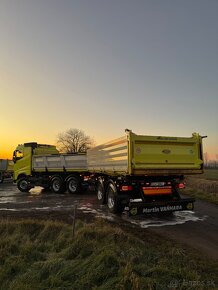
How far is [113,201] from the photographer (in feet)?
38.5

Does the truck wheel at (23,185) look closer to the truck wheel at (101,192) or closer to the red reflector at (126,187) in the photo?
the truck wheel at (101,192)

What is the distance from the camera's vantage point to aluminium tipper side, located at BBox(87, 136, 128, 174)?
10.7m

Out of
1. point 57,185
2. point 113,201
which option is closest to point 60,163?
point 57,185

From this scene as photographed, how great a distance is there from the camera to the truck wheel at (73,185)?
19513 millimetres

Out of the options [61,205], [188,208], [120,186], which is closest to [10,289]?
[120,186]

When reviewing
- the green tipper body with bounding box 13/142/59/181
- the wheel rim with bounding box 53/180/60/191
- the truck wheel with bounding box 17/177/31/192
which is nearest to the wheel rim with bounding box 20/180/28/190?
the truck wheel with bounding box 17/177/31/192

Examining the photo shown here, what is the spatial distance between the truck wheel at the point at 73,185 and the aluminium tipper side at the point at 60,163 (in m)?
0.63

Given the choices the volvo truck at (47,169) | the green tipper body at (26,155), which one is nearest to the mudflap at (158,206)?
the volvo truck at (47,169)

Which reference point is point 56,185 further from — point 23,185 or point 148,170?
point 148,170

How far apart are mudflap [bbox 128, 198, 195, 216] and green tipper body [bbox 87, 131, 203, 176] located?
96 centimetres

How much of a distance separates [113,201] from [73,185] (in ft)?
27.6

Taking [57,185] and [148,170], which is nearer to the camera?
[148,170]

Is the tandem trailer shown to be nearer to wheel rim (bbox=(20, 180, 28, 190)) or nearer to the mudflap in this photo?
the mudflap

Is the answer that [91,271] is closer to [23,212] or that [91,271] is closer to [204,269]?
[204,269]
